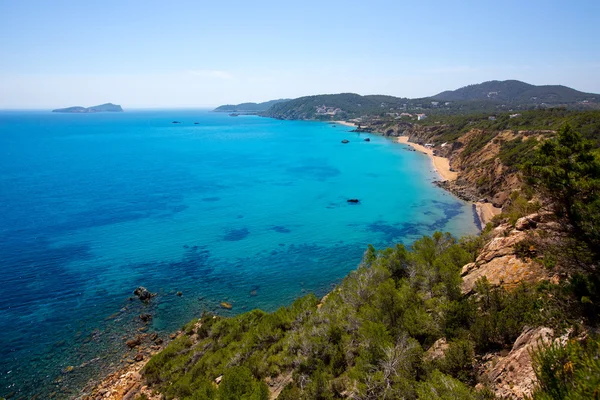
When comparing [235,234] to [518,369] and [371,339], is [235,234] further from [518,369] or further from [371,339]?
[518,369]

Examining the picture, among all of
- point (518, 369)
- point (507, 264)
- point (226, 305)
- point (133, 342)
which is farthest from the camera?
point (226, 305)

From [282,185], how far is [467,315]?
62123 mm

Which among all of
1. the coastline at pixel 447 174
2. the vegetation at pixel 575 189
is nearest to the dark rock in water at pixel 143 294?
the vegetation at pixel 575 189

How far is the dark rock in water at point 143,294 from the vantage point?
30745mm

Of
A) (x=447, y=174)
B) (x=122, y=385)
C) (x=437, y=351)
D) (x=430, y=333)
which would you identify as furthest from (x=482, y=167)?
(x=122, y=385)

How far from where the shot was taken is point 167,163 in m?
99.4

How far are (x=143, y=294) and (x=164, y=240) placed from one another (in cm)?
1368

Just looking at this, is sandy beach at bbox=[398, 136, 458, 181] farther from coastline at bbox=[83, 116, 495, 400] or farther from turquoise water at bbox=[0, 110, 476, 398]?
coastline at bbox=[83, 116, 495, 400]

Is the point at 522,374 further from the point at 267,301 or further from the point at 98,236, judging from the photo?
the point at 98,236

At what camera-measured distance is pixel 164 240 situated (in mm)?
43531

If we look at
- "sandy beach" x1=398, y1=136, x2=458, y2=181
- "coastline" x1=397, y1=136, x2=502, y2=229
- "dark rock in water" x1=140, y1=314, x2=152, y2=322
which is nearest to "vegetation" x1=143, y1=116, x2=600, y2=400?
"dark rock in water" x1=140, y1=314, x2=152, y2=322

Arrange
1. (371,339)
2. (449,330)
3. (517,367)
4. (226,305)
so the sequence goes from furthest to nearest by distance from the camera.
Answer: (226,305)
(371,339)
(449,330)
(517,367)

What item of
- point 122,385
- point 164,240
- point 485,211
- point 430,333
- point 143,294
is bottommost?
point 122,385

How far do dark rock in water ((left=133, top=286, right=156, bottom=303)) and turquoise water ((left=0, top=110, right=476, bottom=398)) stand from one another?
0.81m
